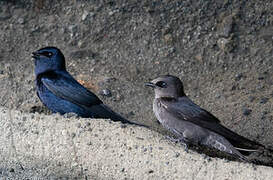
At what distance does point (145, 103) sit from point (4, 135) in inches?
97.1

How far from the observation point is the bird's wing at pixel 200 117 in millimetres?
5305

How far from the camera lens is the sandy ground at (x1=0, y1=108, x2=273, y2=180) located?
4734 millimetres

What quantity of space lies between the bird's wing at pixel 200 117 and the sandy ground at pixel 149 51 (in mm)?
1009

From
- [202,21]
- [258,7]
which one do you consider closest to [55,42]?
[202,21]

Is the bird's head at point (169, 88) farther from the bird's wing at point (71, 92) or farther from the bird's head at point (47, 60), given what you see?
the bird's head at point (47, 60)

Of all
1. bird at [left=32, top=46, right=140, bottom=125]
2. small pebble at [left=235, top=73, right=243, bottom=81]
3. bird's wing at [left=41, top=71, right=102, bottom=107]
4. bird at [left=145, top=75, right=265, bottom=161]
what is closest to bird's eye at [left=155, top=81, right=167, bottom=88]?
bird at [left=145, top=75, right=265, bottom=161]

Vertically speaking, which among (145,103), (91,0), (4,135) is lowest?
(145,103)

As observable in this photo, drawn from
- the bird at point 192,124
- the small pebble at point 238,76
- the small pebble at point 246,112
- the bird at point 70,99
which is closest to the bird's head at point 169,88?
the bird at point 192,124

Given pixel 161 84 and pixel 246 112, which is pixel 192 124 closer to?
pixel 161 84

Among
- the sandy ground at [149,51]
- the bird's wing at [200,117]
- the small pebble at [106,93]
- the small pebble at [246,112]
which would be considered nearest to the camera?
the bird's wing at [200,117]

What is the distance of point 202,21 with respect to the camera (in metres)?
8.22

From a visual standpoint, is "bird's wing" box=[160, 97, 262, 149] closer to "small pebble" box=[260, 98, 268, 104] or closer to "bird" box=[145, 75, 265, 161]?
"bird" box=[145, 75, 265, 161]

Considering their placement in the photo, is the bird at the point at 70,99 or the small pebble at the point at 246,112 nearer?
the bird at the point at 70,99

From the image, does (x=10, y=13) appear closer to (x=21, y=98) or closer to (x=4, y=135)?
(x=21, y=98)
